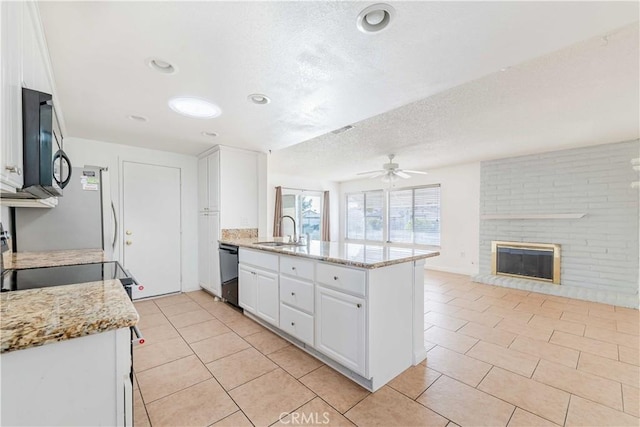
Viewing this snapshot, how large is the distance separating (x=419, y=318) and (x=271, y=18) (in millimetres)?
2365

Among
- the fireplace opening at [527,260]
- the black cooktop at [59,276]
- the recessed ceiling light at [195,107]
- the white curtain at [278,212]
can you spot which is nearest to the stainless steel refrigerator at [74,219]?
the black cooktop at [59,276]

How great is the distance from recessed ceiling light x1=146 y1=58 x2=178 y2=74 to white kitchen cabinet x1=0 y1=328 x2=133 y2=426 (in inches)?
64.4

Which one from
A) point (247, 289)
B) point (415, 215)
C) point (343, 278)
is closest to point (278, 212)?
point (415, 215)

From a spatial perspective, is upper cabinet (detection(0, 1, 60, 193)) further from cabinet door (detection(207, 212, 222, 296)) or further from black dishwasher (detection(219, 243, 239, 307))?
cabinet door (detection(207, 212, 222, 296))

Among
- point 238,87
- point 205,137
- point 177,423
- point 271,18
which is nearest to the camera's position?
point 271,18

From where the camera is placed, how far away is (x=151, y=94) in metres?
2.19

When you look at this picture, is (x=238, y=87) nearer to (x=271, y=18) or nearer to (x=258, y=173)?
(x=271, y=18)

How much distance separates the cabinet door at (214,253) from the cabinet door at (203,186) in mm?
238

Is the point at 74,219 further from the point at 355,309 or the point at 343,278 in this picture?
the point at 355,309

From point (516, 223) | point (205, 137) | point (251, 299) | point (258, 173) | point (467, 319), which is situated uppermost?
point (205, 137)

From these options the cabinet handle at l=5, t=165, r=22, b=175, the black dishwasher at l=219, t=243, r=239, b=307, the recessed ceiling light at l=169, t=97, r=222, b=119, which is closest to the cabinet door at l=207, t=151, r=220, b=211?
the black dishwasher at l=219, t=243, r=239, b=307

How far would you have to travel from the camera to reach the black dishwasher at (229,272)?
3387mm

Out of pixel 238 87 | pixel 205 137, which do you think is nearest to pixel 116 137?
pixel 205 137

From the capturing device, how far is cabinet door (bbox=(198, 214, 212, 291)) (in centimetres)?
404
